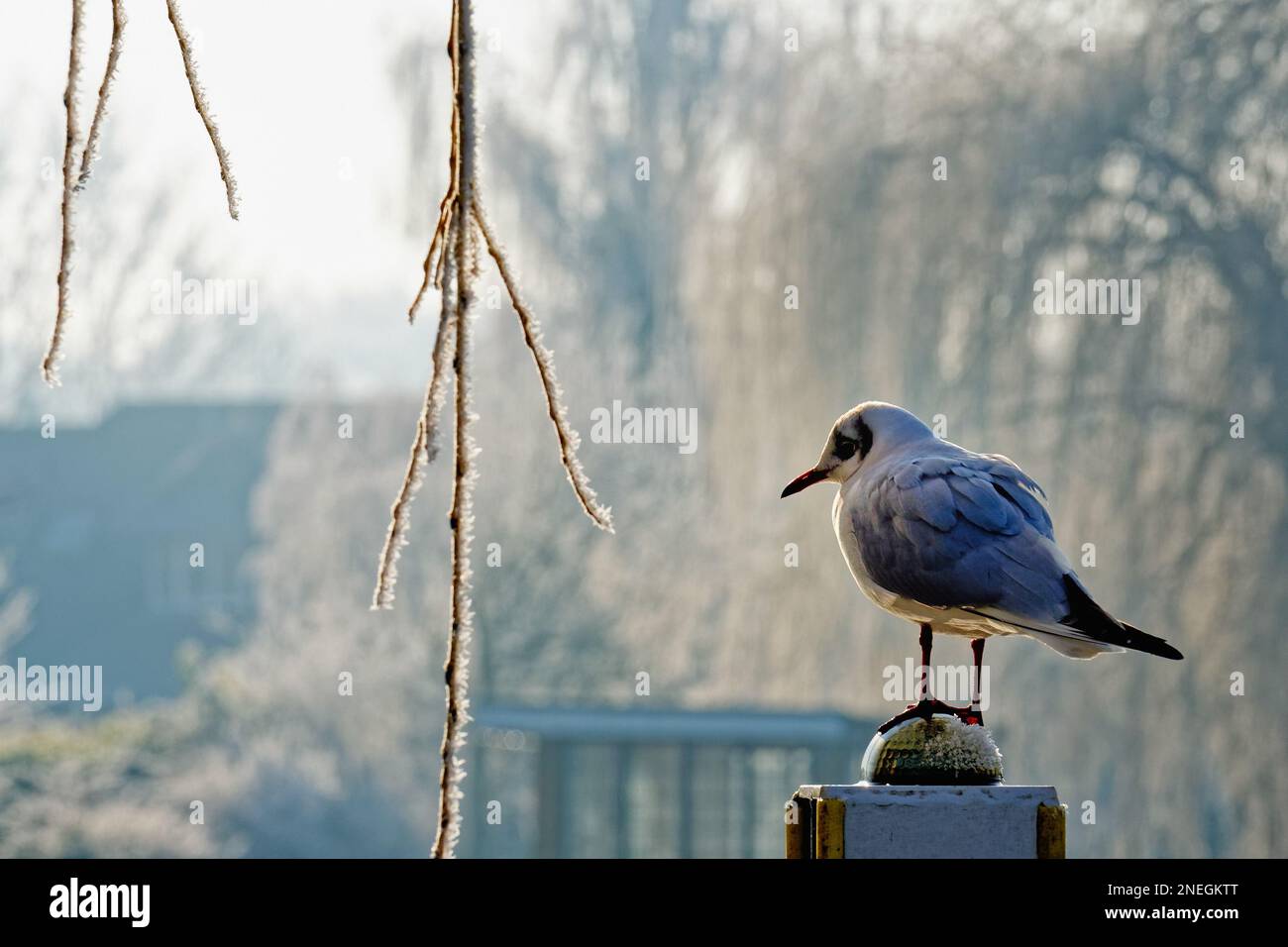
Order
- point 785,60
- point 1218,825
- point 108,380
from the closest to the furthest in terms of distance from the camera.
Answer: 1. point 1218,825
2. point 785,60
3. point 108,380

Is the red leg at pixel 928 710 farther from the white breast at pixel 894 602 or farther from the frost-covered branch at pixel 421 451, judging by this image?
the frost-covered branch at pixel 421 451

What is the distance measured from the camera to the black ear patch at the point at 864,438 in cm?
255

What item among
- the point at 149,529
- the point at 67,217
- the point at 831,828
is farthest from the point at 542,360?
the point at 149,529

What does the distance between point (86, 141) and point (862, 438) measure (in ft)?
4.59

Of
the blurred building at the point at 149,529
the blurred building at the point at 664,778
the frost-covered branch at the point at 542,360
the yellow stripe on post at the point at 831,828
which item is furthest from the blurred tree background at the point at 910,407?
the frost-covered branch at the point at 542,360

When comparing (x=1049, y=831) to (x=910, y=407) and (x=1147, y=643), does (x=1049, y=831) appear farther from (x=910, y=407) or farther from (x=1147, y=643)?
(x=910, y=407)

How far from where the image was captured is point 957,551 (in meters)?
2.38

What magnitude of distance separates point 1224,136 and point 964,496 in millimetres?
5901

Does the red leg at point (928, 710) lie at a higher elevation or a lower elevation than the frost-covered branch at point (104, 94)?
lower

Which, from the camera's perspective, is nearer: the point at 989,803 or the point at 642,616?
the point at 989,803

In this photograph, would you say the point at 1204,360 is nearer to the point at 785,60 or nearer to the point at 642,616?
the point at 785,60

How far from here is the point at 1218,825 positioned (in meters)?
9.49
